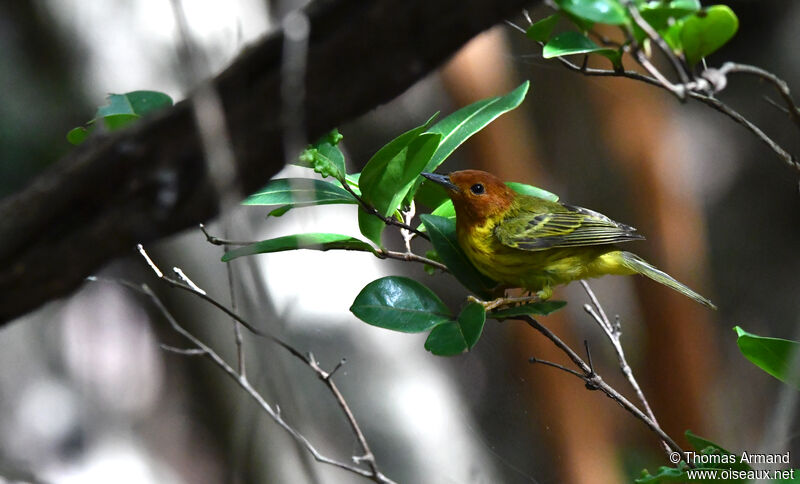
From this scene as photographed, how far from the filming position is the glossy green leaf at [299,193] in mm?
1256

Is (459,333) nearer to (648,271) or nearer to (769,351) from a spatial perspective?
(769,351)

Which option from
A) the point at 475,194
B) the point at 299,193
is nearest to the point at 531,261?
the point at 475,194

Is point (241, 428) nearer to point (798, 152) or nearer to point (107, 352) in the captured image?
point (107, 352)

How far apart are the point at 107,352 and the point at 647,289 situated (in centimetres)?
Result: 258

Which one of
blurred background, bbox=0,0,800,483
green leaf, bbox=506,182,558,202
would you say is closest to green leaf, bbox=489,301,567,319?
green leaf, bbox=506,182,558,202

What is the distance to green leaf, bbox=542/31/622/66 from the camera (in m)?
1.09

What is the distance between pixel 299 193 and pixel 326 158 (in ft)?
0.27

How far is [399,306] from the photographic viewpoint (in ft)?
4.18

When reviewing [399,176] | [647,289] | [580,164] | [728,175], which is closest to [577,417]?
[647,289]

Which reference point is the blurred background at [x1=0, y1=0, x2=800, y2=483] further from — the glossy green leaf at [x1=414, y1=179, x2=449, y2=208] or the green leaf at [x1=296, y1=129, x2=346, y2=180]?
the green leaf at [x1=296, y1=129, x2=346, y2=180]

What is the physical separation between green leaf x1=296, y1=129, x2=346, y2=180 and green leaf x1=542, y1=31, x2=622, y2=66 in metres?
0.35

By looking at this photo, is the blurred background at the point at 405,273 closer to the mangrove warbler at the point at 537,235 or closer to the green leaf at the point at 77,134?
the mangrove warbler at the point at 537,235

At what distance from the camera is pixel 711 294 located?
11.9 feet

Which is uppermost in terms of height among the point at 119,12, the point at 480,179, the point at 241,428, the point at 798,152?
the point at 119,12
